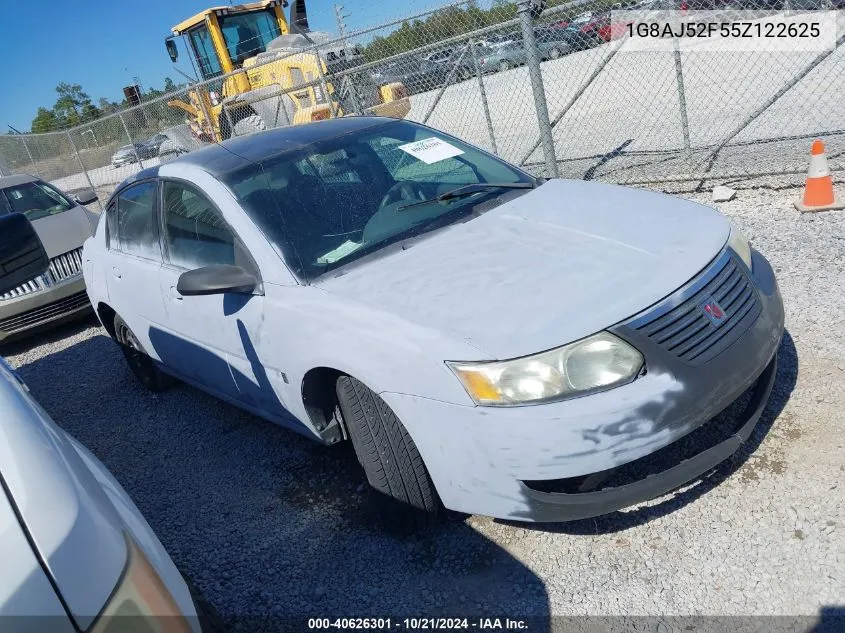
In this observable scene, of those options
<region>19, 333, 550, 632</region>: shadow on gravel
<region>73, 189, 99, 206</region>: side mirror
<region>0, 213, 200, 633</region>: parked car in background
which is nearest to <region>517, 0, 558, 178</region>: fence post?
<region>19, 333, 550, 632</region>: shadow on gravel

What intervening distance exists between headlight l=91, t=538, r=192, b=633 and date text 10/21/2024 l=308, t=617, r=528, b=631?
122 centimetres

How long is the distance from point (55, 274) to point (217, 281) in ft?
15.7

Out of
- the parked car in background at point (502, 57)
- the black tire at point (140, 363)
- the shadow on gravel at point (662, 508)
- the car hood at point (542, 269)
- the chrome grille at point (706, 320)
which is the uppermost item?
the parked car in background at point (502, 57)

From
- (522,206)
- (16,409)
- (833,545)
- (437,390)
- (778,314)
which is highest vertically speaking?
(16,409)

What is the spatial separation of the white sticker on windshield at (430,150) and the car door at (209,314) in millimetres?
1146

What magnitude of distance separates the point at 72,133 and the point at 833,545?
17.5 metres

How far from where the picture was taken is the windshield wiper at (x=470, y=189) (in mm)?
3375

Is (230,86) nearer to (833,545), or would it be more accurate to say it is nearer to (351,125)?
(351,125)

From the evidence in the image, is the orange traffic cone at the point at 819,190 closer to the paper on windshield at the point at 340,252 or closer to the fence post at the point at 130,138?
the paper on windshield at the point at 340,252

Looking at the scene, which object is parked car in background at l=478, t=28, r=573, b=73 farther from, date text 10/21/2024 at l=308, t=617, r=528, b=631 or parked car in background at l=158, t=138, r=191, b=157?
parked car in background at l=158, t=138, r=191, b=157

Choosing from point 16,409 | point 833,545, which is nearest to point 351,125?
point 16,409

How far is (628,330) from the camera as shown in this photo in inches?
90.8

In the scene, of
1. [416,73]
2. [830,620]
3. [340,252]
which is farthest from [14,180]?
[830,620]

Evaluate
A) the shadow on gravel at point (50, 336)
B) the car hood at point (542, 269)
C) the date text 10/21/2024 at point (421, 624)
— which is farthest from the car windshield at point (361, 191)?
the shadow on gravel at point (50, 336)
